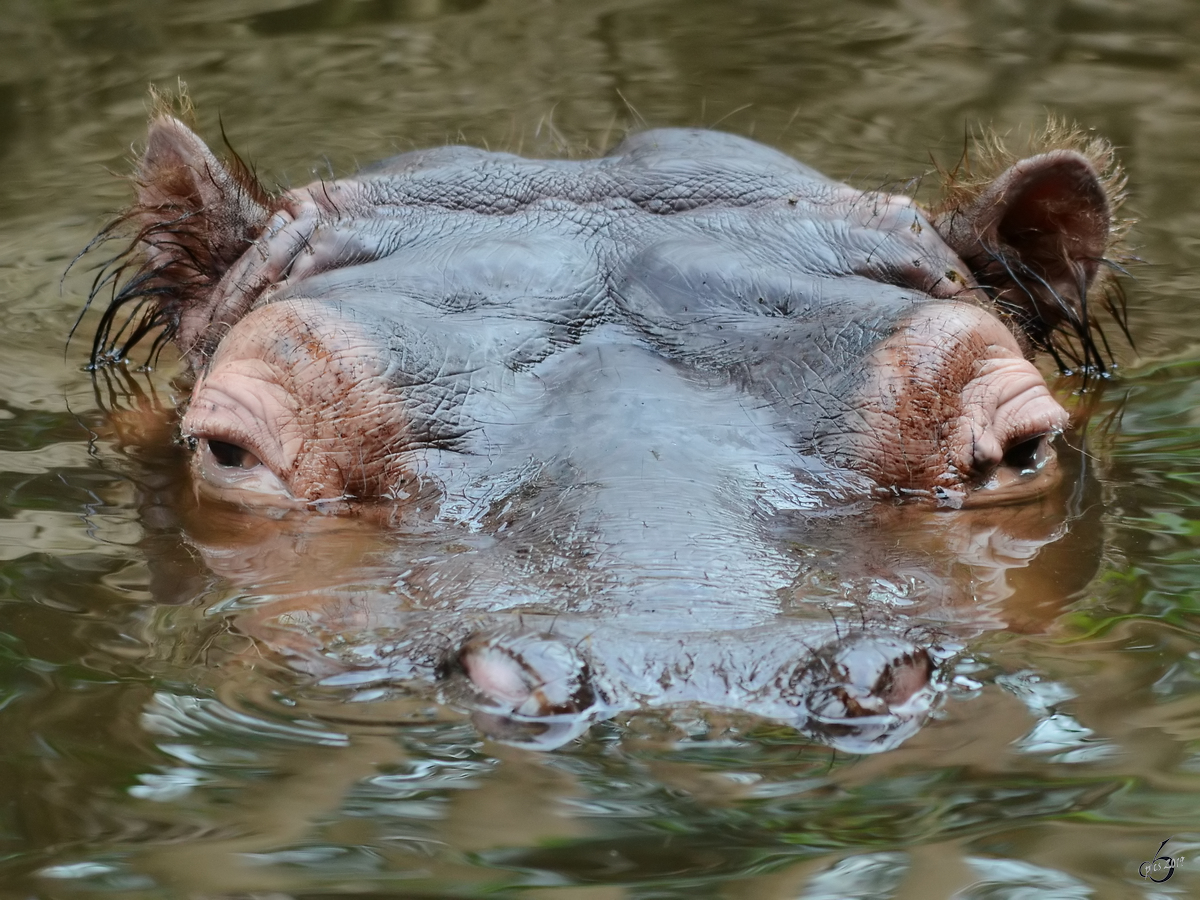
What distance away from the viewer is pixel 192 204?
552 centimetres

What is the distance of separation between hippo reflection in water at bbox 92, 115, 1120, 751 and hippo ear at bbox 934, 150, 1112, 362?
0.04 ft

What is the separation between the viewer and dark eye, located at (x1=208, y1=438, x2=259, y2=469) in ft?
15.1

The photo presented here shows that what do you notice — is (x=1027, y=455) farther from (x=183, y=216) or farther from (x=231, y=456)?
(x=183, y=216)


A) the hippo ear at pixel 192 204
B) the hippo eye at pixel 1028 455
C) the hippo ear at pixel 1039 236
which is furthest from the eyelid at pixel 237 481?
the hippo ear at pixel 1039 236

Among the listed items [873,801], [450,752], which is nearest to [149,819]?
[450,752]

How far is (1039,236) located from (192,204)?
285cm

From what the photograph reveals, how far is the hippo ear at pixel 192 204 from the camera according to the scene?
A: 5.38m

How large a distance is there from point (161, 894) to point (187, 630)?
1.17 meters

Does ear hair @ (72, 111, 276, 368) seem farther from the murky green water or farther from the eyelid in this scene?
the eyelid

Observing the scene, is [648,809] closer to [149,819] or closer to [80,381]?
[149,819]

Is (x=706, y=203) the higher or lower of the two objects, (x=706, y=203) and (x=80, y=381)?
the higher

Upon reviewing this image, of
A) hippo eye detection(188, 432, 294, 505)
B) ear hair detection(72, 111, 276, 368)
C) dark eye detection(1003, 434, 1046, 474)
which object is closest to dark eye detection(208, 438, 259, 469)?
hippo eye detection(188, 432, 294, 505)

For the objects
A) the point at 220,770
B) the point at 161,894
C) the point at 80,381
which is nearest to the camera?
the point at 161,894

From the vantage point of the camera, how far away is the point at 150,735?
3365 mm
